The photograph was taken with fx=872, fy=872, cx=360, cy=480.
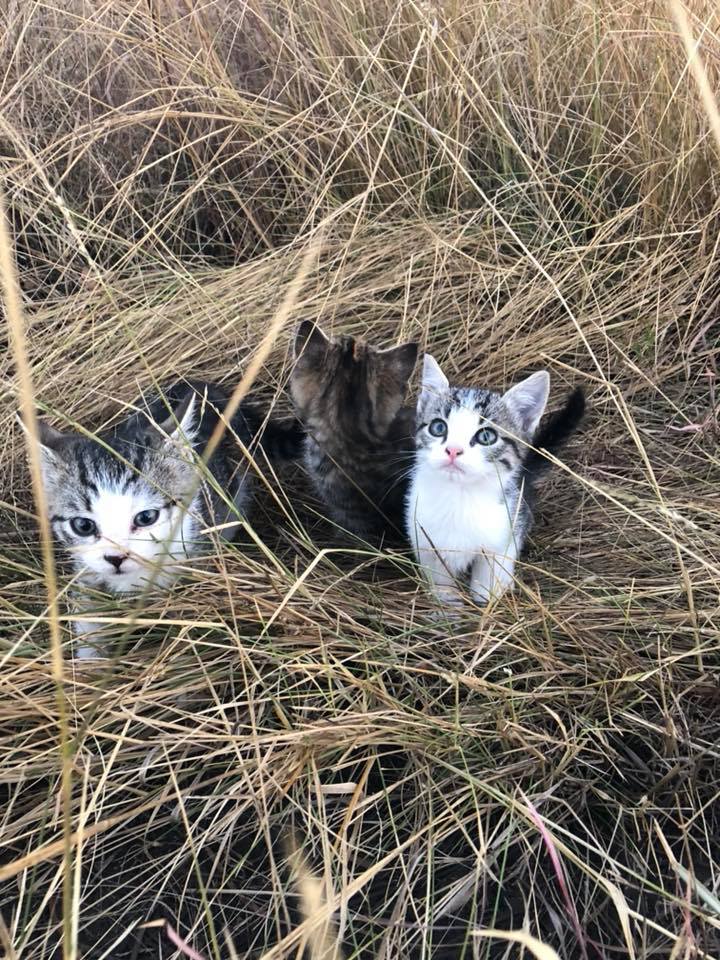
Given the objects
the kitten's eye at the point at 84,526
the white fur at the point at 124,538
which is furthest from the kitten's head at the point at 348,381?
the kitten's eye at the point at 84,526

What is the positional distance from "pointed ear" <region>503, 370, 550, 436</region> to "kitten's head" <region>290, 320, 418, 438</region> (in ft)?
0.89

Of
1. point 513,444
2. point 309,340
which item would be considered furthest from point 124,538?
point 513,444

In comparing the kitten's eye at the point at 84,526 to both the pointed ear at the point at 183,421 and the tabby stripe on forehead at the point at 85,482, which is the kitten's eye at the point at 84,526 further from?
the pointed ear at the point at 183,421

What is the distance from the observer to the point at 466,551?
1984 mm

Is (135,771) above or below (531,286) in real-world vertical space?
below

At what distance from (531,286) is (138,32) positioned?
68.1 inches

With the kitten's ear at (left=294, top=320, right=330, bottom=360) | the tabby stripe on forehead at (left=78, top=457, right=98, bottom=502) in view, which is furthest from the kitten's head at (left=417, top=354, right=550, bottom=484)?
the tabby stripe on forehead at (left=78, top=457, right=98, bottom=502)

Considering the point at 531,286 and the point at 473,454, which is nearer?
the point at 473,454

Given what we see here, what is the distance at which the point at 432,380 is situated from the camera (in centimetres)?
211

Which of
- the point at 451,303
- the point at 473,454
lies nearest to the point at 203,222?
the point at 451,303

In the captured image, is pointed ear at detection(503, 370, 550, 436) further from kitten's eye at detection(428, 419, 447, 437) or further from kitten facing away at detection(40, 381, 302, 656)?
kitten facing away at detection(40, 381, 302, 656)

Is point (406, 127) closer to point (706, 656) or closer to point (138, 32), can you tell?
point (138, 32)

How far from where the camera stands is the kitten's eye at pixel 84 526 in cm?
188

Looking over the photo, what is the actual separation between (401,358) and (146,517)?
2.39ft
